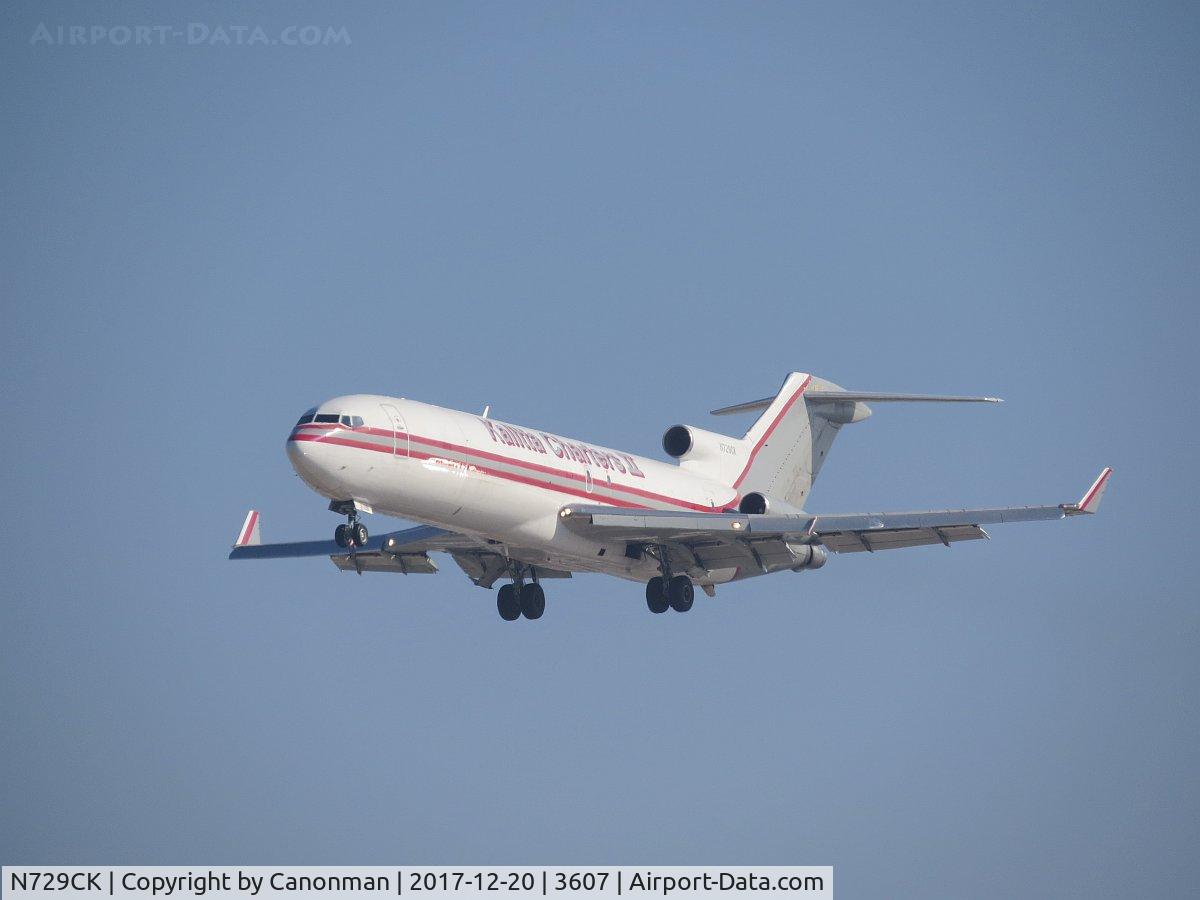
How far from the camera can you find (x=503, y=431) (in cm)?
3700

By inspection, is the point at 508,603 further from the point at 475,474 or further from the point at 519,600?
the point at 475,474

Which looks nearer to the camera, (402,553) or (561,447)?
(561,447)

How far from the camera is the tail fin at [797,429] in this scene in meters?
44.5

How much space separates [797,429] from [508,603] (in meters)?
8.95

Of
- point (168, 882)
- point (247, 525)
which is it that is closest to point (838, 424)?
point (247, 525)

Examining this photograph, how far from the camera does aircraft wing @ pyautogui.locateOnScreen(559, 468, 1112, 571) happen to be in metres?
36.7

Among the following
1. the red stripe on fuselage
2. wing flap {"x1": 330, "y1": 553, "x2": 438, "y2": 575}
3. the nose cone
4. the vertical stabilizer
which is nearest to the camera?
the nose cone

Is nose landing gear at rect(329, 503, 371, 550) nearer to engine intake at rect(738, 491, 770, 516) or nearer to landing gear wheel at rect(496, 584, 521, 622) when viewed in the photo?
landing gear wheel at rect(496, 584, 521, 622)

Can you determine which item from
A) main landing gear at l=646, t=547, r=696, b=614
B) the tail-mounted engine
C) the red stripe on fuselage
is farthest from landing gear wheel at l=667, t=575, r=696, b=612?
the tail-mounted engine

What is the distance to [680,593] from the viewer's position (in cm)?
3953

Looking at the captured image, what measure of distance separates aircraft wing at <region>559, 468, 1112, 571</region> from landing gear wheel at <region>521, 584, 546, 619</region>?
281 centimetres

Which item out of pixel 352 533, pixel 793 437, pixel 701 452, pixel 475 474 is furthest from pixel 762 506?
pixel 352 533

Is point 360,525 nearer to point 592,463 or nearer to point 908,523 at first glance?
point 592,463

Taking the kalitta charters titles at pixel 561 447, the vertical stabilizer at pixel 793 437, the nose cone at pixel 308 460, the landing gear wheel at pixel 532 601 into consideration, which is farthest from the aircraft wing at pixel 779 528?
the nose cone at pixel 308 460
